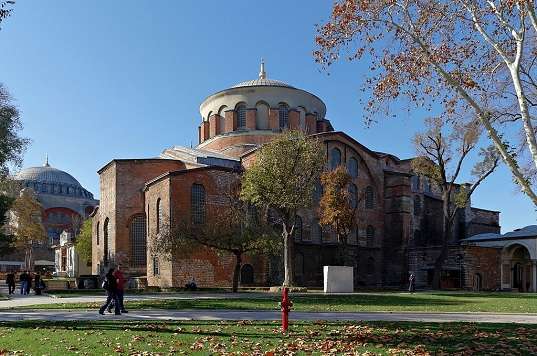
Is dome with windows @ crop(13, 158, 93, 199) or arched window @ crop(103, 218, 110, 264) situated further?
dome with windows @ crop(13, 158, 93, 199)

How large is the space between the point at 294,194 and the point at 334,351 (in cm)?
2257

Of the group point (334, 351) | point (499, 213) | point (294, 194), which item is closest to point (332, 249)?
point (294, 194)

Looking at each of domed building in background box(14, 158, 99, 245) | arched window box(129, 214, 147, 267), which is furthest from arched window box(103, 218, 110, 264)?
domed building in background box(14, 158, 99, 245)

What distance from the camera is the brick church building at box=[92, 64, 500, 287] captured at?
39625mm

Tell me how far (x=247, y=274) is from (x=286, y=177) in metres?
10.7

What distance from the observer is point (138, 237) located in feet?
148

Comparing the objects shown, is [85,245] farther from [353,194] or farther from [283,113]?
[353,194]

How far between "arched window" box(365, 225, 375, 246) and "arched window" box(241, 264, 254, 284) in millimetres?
12638

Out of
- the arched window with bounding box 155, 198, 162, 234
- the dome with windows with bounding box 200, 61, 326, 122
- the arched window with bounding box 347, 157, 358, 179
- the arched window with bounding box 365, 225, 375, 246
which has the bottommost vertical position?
the arched window with bounding box 365, 225, 375, 246

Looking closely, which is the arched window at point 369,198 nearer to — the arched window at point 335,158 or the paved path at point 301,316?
the arched window at point 335,158

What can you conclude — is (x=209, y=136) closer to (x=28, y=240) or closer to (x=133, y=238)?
(x=133, y=238)

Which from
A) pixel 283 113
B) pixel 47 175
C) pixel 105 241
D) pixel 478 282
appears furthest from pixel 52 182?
pixel 478 282

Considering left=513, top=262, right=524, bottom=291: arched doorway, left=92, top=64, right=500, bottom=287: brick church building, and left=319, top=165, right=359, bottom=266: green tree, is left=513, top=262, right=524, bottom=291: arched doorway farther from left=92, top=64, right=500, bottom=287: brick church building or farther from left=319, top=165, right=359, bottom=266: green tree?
left=319, top=165, right=359, bottom=266: green tree

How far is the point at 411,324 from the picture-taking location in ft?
46.5
